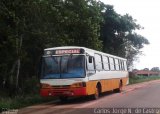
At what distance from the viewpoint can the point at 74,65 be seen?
20.6 metres

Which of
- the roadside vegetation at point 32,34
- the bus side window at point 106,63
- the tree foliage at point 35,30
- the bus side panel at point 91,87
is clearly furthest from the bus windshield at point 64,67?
the bus side window at point 106,63

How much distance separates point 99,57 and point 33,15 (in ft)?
15.6

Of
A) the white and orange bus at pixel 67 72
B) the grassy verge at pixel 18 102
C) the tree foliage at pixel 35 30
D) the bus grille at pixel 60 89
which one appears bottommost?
the grassy verge at pixel 18 102

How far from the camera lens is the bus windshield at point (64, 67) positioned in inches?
804

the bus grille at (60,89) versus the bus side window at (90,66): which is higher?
the bus side window at (90,66)

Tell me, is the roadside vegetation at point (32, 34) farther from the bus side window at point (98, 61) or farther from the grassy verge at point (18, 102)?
the bus side window at point (98, 61)

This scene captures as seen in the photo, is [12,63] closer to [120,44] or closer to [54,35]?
[54,35]

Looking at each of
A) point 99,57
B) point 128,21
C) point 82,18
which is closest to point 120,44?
point 128,21

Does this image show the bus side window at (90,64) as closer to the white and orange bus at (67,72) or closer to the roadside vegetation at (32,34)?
the white and orange bus at (67,72)

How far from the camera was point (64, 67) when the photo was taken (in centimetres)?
2056

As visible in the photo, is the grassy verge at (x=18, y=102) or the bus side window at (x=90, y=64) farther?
the bus side window at (x=90, y=64)

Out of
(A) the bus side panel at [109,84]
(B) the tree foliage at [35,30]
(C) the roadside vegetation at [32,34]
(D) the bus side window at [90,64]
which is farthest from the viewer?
(A) the bus side panel at [109,84]

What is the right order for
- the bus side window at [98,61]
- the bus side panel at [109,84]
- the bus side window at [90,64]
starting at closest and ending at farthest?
the bus side window at [90,64]
the bus side window at [98,61]
the bus side panel at [109,84]

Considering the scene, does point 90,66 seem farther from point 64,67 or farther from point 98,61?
point 98,61
